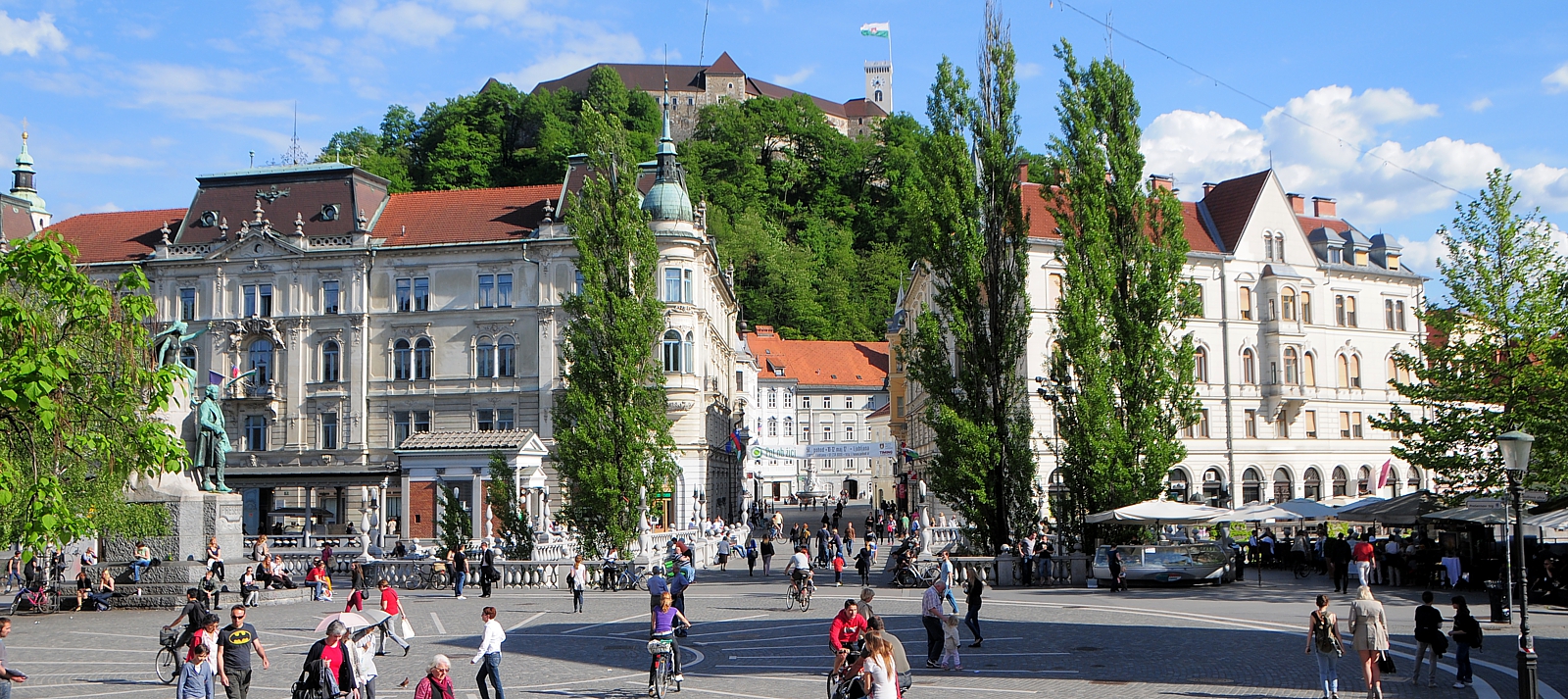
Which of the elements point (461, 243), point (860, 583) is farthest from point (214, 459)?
point (461, 243)

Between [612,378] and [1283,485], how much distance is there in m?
38.4

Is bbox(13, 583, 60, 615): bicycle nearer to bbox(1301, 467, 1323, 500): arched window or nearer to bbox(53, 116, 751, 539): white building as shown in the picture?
bbox(53, 116, 751, 539): white building

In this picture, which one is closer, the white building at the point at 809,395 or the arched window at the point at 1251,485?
the arched window at the point at 1251,485

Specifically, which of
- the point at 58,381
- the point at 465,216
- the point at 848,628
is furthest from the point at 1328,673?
the point at 465,216

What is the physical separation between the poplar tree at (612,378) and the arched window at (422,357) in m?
23.3

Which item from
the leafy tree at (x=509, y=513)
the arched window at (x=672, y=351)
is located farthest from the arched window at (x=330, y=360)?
the leafy tree at (x=509, y=513)

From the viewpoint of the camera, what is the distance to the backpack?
45.1 feet

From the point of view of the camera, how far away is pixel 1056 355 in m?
33.5

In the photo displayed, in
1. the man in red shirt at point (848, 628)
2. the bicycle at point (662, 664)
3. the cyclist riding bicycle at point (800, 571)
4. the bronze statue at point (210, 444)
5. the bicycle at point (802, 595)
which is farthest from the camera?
the bronze statue at point (210, 444)

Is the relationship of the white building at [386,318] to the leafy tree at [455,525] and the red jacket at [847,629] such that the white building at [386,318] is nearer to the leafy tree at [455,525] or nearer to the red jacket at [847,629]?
the leafy tree at [455,525]

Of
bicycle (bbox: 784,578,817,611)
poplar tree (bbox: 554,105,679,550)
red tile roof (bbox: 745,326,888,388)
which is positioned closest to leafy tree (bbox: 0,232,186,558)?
bicycle (bbox: 784,578,817,611)

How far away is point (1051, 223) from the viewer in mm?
58250

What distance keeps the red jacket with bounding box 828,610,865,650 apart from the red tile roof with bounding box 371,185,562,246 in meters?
44.7

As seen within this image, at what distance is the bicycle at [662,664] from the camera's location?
1470 centimetres
